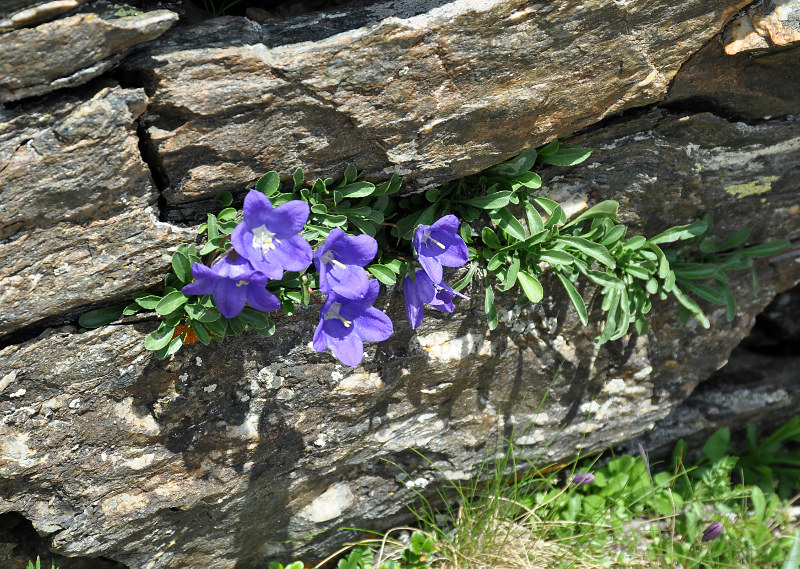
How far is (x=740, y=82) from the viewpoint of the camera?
3.31m

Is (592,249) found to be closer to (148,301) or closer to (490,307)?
(490,307)

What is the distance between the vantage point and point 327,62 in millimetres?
2613

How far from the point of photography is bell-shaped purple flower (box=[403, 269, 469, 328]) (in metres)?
3.07

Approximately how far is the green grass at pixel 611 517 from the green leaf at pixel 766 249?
4.37ft

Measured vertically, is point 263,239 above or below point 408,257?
above

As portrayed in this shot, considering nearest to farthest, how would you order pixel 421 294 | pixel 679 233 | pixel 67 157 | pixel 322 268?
pixel 67 157, pixel 322 268, pixel 421 294, pixel 679 233

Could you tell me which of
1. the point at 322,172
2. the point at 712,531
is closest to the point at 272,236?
the point at 322,172

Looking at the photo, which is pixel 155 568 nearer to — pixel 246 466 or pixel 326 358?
pixel 246 466

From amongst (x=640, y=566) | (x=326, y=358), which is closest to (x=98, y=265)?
(x=326, y=358)

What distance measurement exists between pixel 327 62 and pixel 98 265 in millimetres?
1183

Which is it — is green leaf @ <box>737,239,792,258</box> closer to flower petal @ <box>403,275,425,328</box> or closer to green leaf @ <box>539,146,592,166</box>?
green leaf @ <box>539,146,592,166</box>

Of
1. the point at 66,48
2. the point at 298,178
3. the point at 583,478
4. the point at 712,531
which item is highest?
the point at 66,48

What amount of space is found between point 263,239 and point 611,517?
3.05 meters

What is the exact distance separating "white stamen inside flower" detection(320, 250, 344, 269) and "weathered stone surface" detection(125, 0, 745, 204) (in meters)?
0.40
